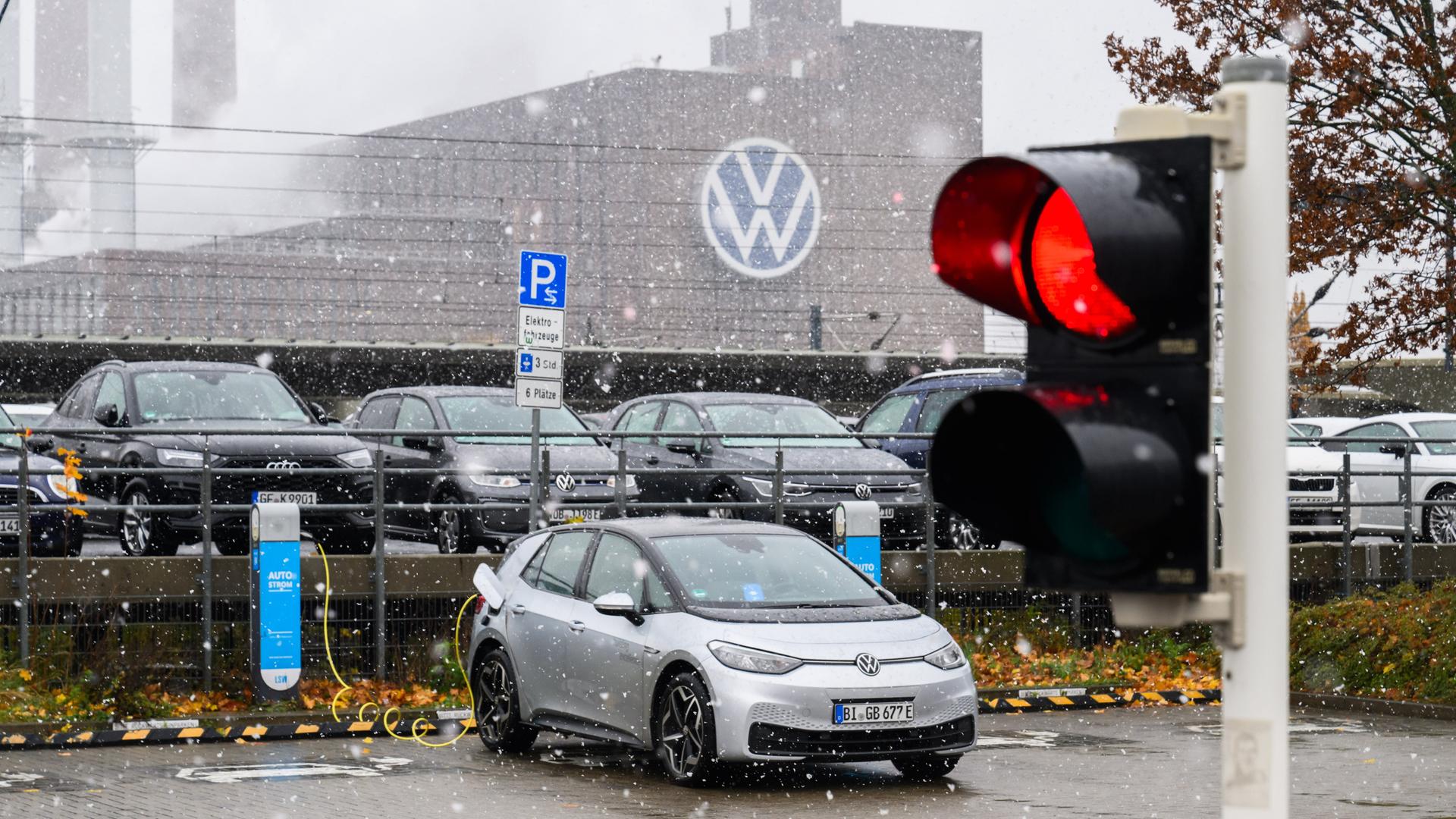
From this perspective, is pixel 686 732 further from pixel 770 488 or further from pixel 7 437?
pixel 7 437

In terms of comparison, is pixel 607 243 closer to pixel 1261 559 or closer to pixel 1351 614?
pixel 1351 614

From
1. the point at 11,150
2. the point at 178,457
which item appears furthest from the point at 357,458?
the point at 11,150

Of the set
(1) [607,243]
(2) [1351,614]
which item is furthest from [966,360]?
(2) [1351,614]

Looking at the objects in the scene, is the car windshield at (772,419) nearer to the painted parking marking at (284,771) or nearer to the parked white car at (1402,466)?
the parked white car at (1402,466)

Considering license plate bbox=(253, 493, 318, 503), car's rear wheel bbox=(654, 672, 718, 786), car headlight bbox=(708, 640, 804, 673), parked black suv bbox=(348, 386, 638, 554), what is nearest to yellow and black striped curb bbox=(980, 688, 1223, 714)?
parked black suv bbox=(348, 386, 638, 554)

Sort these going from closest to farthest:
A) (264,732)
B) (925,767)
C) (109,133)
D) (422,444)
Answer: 1. (925,767)
2. (264,732)
3. (422,444)
4. (109,133)

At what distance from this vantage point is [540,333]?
1636cm

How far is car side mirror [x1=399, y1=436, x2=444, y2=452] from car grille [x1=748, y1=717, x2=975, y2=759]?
894 centimetres

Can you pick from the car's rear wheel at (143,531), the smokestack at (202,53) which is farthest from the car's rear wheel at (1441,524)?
the smokestack at (202,53)

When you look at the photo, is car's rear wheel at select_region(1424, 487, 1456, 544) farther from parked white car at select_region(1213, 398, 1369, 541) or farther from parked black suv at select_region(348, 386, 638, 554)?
parked black suv at select_region(348, 386, 638, 554)

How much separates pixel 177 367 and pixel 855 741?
32.7ft

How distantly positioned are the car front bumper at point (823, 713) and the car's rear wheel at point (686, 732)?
0.37 ft

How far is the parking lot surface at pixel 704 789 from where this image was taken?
10938 mm

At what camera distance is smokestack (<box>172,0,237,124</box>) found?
190750 mm
